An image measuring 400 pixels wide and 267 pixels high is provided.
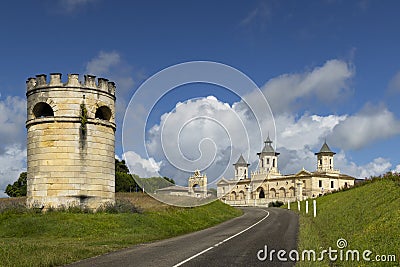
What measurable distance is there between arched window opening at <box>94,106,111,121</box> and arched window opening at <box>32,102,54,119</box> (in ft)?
10.3

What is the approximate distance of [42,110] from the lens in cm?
3275

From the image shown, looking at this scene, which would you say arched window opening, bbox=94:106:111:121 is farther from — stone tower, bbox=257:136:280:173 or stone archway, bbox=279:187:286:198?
stone tower, bbox=257:136:280:173

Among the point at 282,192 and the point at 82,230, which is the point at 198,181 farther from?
the point at 282,192

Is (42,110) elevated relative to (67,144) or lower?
elevated

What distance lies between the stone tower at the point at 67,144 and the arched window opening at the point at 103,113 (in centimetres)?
77

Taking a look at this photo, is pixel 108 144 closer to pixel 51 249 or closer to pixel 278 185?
pixel 51 249

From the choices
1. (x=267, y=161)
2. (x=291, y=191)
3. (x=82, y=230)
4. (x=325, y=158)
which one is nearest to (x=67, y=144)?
(x=82, y=230)

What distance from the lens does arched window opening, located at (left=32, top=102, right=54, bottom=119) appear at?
3183cm

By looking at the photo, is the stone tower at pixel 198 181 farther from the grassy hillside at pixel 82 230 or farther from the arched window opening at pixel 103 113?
the arched window opening at pixel 103 113

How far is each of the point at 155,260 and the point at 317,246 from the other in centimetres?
585

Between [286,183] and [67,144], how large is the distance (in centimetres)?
11066

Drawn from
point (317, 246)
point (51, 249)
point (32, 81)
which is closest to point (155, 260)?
point (51, 249)

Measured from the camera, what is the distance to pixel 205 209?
1750 inches

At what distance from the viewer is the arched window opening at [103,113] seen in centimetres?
3325
